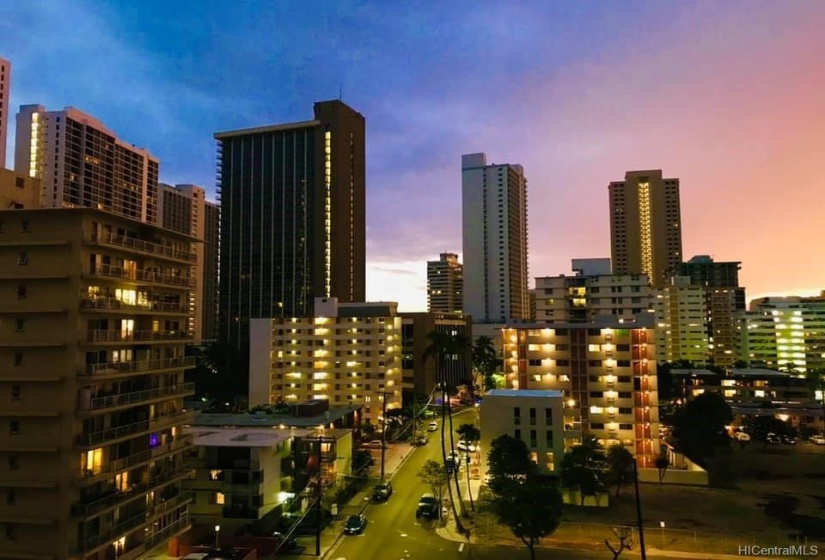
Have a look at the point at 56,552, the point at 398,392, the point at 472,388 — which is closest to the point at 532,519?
the point at 56,552

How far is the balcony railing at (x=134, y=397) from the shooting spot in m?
34.2

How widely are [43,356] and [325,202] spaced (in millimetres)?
129578

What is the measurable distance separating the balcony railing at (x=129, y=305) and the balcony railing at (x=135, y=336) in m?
1.67

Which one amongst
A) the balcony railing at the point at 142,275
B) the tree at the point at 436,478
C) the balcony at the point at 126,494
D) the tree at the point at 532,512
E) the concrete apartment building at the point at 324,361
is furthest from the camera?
the concrete apartment building at the point at 324,361

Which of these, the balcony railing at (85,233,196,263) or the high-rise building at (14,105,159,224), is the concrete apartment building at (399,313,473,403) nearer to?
the high-rise building at (14,105,159,224)

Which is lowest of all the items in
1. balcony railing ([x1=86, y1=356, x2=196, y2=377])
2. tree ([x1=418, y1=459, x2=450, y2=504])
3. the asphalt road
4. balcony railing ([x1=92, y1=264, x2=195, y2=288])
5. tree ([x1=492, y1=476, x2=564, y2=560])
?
the asphalt road

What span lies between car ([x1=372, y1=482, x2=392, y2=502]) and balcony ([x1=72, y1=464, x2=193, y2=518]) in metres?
21.2

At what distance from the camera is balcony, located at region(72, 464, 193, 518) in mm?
33000

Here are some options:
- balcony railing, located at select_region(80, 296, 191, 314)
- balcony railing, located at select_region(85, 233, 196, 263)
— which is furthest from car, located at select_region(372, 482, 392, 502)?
balcony railing, located at select_region(85, 233, 196, 263)

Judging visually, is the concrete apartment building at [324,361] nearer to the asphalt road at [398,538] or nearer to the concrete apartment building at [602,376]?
the concrete apartment building at [602,376]

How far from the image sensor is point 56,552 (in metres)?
32.5

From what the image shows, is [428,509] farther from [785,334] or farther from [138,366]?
[785,334]

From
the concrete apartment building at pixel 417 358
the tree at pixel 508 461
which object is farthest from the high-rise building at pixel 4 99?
the tree at pixel 508 461

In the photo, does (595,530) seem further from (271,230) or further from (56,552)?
(271,230)
